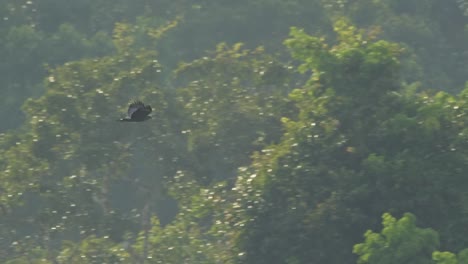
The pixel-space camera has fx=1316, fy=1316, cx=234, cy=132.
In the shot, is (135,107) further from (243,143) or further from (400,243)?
(243,143)

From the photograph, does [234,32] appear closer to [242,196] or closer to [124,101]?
[124,101]

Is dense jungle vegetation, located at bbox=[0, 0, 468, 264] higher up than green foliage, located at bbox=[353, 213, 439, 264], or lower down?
higher up

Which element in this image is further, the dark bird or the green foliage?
the green foliage

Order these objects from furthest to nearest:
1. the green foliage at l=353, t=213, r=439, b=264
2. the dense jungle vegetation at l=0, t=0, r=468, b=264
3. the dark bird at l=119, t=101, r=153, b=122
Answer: the dense jungle vegetation at l=0, t=0, r=468, b=264 → the green foliage at l=353, t=213, r=439, b=264 → the dark bird at l=119, t=101, r=153, b=122

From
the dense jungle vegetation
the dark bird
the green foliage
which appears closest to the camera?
the dark bird

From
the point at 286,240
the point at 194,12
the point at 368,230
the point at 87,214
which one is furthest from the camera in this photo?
the point at 194,12

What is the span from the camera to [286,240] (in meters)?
17.9

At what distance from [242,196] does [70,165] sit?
214 inches

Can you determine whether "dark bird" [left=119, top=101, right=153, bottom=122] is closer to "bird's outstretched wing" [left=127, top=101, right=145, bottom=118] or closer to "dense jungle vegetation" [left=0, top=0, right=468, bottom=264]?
"bird's outstretched wing" [left=127, top=101, right=145, bottom=118]

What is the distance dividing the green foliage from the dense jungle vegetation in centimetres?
2

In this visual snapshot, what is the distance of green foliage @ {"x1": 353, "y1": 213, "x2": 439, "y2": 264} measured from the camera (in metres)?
16.0

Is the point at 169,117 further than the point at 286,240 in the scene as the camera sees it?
Yes

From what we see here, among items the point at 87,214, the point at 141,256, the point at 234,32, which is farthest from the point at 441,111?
the point at 234,32

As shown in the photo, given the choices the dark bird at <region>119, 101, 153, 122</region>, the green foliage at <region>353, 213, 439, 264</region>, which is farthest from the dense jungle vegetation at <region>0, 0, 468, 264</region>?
the dark bird at <region>119, 101, 153, 122</region>
